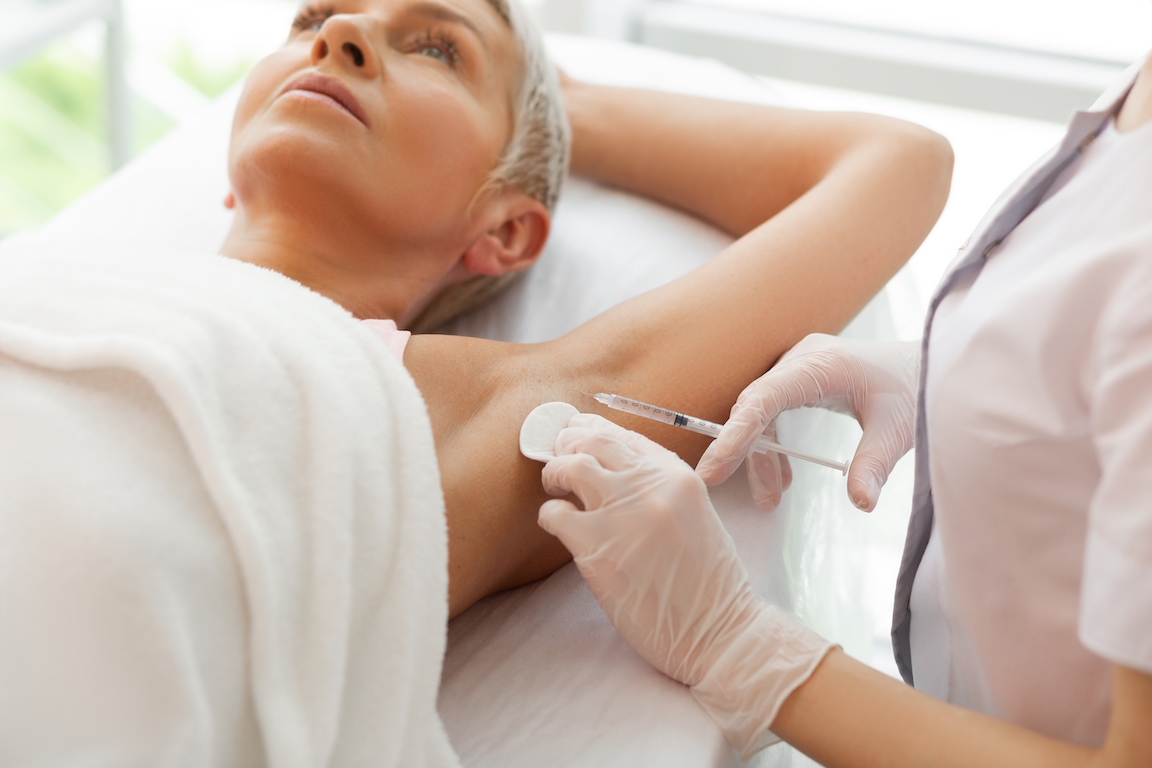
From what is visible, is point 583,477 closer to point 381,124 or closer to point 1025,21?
point 381,124

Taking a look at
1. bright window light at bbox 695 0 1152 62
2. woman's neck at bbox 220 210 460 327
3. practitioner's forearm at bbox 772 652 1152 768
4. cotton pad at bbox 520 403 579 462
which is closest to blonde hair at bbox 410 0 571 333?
woman's neck at bbox 220 210 460 327

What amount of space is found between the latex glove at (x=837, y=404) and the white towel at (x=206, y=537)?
369 millimetres

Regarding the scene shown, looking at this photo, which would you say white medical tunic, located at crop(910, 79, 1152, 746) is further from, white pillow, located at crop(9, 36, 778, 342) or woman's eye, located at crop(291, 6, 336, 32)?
woman's eye, located at crop(291, 6, 336, 32)

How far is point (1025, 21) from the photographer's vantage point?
259cm

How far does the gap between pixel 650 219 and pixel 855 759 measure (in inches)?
39.4

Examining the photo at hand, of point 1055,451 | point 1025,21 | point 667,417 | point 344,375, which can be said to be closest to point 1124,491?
point 1055,451

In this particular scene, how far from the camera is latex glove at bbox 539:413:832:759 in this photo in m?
0.94

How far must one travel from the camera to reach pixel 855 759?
0.87 m

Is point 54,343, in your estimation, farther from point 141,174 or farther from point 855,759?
point 141,174

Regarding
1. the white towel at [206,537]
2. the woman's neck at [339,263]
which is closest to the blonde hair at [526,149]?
the woman's neck at [339,263]

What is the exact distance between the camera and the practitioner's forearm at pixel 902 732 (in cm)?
75

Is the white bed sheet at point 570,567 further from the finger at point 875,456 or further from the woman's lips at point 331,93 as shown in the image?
the woman's lips at point 331,93

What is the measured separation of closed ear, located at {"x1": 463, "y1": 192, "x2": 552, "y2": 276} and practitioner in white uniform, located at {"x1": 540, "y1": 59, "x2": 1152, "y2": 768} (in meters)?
0.44

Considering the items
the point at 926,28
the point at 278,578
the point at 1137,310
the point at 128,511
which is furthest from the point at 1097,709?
the point at 926,28
